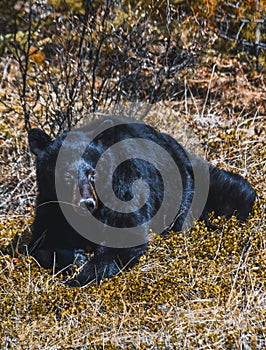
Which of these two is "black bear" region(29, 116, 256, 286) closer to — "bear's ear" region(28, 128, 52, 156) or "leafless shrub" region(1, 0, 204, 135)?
"bear's ear" region(28, 128, 52, 156)

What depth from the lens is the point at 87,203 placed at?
4.41 m

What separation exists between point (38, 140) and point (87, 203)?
70 cm

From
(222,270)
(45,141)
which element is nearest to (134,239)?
(222,270)

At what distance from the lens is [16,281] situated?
447cm

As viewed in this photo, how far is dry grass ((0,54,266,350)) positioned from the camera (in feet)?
12.3

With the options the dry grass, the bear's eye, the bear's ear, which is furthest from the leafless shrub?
the bear's eye

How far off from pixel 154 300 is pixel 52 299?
677mm

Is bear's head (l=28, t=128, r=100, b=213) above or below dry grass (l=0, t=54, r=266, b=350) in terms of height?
above

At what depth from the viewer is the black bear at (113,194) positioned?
4.53 meters

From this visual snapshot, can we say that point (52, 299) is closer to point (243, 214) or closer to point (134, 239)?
point (134, 239)

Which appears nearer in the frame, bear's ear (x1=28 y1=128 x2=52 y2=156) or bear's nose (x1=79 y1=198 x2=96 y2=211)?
bear's nose (x1=79 y1=198 x2=96 y2=211)

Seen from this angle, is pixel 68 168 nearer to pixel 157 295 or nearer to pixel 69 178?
pixel 69 178

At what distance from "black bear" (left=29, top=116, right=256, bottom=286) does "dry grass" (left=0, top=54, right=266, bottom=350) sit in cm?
17

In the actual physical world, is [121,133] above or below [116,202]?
above
